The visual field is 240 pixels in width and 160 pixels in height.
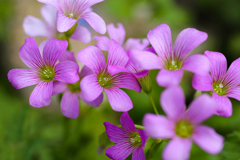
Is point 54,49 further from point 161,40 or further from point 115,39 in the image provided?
point 161,40

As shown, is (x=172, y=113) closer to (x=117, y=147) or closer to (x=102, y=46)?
(x=117, y=147)

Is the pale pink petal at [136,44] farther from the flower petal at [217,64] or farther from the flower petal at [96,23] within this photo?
the flower petal at [217,64]

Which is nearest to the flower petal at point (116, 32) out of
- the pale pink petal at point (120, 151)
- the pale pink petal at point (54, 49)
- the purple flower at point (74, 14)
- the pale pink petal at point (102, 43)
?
the pale pink petal at point (102, 43)

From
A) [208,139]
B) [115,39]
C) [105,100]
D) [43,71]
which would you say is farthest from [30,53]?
[105,100]

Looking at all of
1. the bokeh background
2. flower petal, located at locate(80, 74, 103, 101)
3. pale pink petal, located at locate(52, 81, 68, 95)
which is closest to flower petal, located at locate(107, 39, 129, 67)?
flower petal, located at locate(80, 74, 103, 101)

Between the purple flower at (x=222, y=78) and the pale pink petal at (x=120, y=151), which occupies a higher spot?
the purple flower at (x=222, y=78)

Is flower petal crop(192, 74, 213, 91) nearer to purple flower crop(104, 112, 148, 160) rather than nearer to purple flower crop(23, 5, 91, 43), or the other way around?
purple flower crop(104, 112, 148, 160)

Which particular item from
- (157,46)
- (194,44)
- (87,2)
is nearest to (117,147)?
(157,46)

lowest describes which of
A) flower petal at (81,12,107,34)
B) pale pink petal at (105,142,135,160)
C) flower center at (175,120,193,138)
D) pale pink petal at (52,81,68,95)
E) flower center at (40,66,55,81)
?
pale pink petal at (105,142,135,160)
